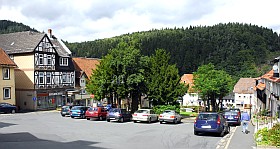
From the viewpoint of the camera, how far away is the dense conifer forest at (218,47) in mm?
122000

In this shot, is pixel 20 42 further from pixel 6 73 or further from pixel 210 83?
pixel 210 83

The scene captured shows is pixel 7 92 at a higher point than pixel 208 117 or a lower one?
higher

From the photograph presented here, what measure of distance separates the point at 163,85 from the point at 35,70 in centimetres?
2082

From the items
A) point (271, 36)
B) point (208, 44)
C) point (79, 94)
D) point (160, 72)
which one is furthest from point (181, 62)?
point (160, 72)

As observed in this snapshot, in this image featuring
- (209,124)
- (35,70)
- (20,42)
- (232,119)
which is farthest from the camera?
(20,42)

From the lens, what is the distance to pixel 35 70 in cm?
4691

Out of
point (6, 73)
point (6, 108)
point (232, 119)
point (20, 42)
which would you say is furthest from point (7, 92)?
point (232, 119)

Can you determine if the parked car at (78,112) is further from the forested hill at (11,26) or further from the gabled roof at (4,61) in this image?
the forested hill at (11,26)

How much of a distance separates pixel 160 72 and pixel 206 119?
18.5m

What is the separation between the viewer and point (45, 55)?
4841 cm

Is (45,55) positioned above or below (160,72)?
above

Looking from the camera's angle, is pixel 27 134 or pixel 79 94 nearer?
pixel 27 134

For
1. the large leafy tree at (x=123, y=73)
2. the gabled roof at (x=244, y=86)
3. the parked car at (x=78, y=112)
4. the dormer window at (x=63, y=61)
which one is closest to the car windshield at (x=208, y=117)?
the parked car at (x=78, y=112)

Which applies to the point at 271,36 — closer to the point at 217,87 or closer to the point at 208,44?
the point at 208,44
